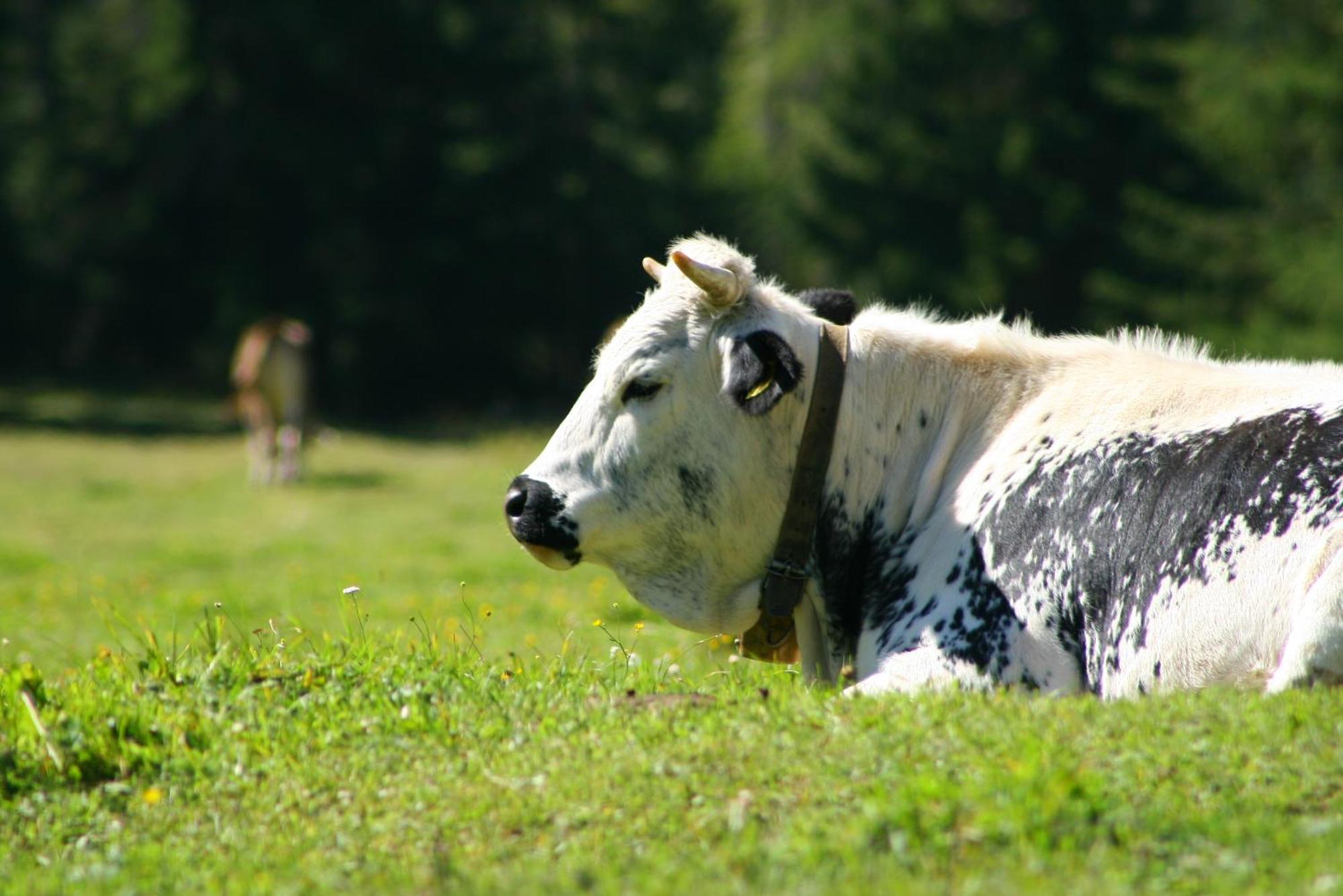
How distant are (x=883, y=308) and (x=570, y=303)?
1443 inches

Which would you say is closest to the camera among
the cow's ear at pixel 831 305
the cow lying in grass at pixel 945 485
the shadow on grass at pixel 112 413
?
the cow lying in grass at pixel 945 485

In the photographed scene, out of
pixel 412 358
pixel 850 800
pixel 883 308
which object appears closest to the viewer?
pixel 850 800

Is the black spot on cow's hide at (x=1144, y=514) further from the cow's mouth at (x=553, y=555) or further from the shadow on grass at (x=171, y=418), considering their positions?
the shadow on grass at (x=171, y=418)

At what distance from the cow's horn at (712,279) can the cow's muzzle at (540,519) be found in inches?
36.7

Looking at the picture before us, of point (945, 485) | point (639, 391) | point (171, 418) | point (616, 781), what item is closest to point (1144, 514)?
point (945, 485)

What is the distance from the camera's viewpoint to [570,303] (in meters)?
43.3

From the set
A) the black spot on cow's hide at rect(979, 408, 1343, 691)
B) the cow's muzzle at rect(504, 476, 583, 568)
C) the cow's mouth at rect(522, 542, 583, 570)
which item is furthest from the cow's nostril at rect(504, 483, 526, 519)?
the black spot on cow's hide at rect(979, 408, 1343, 691)

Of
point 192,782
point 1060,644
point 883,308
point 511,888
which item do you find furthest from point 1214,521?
point 192,782

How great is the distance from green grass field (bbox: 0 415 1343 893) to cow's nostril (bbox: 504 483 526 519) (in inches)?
23.7

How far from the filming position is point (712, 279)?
6.17 m

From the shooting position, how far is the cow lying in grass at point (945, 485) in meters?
5.36

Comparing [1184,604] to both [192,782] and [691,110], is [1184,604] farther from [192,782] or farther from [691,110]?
[691,110]

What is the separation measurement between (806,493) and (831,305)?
3.11 ft

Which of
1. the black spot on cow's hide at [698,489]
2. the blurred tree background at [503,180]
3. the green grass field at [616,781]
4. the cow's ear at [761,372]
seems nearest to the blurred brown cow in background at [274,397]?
the blurred tree background at [503,180]
